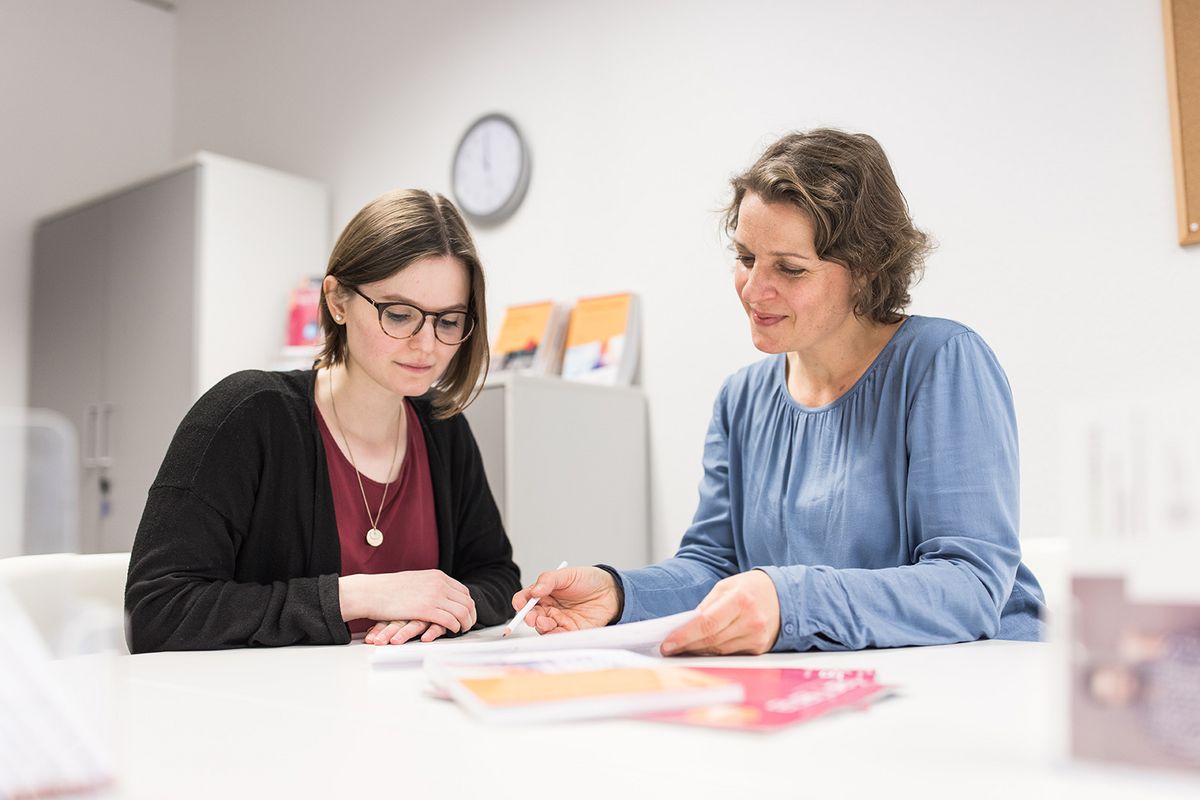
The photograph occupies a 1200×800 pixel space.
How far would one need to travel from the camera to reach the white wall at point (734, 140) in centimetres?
208

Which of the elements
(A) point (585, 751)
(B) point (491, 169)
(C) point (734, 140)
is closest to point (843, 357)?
(A) point (585, 751)


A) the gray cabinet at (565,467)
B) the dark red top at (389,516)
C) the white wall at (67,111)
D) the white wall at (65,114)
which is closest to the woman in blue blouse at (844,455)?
the dark red top at (389,516)

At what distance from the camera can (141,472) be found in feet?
11.4

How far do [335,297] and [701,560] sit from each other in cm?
70

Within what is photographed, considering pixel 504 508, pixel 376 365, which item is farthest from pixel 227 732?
pixel 504 508

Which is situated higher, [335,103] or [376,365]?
[335,103]

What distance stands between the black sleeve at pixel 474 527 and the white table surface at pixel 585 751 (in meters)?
0.88

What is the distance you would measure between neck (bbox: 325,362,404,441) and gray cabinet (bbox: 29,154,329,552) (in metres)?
1.96

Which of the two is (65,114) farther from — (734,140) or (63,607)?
(63,607)

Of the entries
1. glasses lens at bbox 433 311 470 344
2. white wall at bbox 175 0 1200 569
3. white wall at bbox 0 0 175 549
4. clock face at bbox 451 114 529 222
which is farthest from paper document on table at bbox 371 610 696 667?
white wall at bbox 0 0 175 549

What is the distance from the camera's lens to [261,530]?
4.73 feet

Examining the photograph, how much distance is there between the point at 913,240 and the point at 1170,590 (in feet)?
3.64

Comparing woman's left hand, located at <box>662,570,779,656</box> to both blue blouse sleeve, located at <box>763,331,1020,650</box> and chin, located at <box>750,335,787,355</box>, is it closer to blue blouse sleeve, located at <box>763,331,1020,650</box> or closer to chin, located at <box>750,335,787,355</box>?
blue blouse sleeve, located at <box>763,331,1020,650</box>

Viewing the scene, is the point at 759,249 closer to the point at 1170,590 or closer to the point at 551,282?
the point at 1170,590
